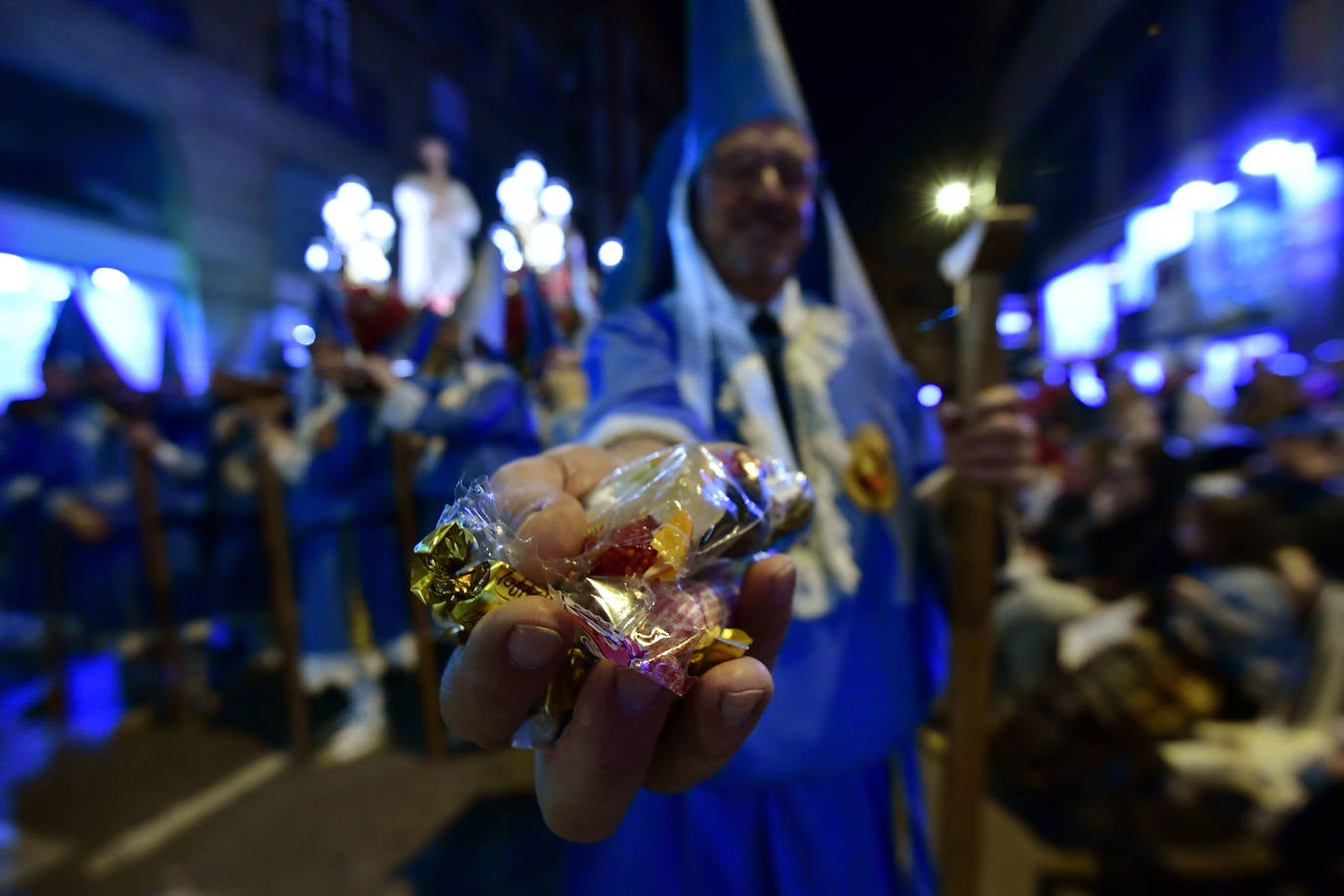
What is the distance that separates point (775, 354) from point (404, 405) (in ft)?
4.81

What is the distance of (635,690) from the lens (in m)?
0.28

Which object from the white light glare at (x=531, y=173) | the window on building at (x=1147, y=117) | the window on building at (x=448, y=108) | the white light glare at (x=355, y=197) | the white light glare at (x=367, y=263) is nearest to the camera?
the window on building at (x=1147, y=117)

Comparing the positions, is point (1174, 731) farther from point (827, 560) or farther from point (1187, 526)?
point (827, 560)

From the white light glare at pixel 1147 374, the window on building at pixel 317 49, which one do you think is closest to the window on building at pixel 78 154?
the window on building at pixel 317 49

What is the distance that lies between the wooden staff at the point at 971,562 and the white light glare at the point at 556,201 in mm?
1175

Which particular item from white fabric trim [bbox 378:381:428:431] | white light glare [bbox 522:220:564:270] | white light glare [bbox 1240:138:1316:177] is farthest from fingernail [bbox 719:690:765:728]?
white light glare [bbox 522:220:564:270]

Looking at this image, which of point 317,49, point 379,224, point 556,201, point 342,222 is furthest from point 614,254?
point 379,224

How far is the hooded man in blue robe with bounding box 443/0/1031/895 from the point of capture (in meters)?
0.56

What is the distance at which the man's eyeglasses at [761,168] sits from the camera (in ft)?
2.07

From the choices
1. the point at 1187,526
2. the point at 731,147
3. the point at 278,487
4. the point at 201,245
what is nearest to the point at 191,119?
the point at 201,245

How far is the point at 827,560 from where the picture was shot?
59 centimetres

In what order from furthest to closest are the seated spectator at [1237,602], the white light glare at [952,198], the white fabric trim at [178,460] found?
the white fabric trim at [178,460] → the seated spectator at [1237,602] → the white light glare at [952,198]

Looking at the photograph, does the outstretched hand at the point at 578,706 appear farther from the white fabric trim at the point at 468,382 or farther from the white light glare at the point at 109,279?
the white fabric trim at the point at 468,382

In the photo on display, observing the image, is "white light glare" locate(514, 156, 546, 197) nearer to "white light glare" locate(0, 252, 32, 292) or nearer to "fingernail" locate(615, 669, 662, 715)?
"white light glare" locate(0, 252, 32, 292)
